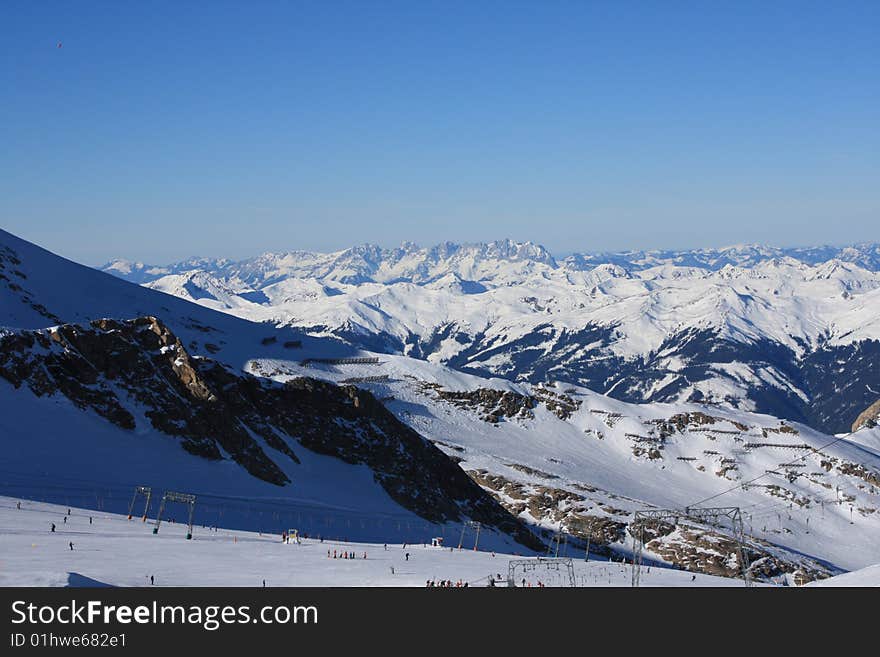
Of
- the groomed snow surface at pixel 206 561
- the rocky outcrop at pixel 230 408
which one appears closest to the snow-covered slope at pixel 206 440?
the rocky outcrop at pixel 230 408

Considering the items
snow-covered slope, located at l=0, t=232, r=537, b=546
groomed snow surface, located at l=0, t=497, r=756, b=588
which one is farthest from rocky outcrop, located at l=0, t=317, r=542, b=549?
groomed snow surface, located at l=0, t=497, r=756, b=588

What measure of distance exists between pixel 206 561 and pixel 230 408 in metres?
74.8

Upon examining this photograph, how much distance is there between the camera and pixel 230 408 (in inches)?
5340

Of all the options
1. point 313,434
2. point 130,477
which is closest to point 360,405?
point 313,434

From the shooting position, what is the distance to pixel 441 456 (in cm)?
16088

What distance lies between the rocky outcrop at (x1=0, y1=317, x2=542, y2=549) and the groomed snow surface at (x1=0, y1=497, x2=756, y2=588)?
114ft

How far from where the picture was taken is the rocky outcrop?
11462 centimetres

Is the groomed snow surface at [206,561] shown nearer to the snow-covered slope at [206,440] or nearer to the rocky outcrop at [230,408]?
the snow-covered slope at [206,440]

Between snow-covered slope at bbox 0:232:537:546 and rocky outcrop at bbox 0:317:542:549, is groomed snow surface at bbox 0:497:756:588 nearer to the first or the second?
snow-covered slope at bbox 0:232:537:546

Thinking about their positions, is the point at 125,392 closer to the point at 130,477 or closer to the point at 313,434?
the point at 130,477

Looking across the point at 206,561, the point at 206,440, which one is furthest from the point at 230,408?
the point at 206,561

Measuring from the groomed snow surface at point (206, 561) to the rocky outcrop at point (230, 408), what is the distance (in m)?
34.8

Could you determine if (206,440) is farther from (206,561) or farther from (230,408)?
(206,561)
